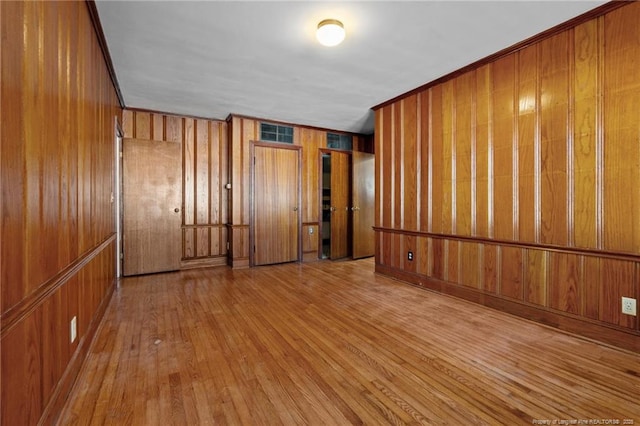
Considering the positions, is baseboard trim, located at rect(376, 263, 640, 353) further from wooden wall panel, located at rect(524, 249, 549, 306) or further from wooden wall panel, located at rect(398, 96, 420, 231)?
wooden wall panel, located at rect(398, 96, 420, 231)

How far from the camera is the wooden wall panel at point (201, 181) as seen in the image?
4.86 m

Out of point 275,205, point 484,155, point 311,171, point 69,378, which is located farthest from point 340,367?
point 311,171

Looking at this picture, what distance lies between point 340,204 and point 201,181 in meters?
2.56

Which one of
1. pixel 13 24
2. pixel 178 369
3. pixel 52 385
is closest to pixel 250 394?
pixel 178 369

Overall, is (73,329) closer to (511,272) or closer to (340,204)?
(511,272)

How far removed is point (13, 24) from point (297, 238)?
4.68 metres

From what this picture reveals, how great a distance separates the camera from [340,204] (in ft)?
19.4

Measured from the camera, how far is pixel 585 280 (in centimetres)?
247

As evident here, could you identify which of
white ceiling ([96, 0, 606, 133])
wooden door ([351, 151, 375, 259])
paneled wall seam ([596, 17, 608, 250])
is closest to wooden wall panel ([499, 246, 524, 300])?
paneled wall seam ([596, 17, 608, 250])

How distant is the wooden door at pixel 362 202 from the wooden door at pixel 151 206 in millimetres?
3071

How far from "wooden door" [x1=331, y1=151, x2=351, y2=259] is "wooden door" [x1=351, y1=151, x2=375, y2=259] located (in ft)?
0.69

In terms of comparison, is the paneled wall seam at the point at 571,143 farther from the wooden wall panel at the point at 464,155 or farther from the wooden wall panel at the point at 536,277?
the wooden wall panel at the point at 464,155

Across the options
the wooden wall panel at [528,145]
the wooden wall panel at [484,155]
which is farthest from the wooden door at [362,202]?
the wooden wall panel at [528,145]

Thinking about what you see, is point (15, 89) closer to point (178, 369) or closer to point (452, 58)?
point (178, 369)
